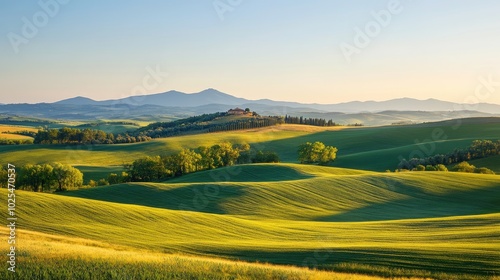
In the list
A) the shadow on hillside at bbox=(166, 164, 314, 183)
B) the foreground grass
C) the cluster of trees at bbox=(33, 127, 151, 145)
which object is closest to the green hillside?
the shadow on hillside at bbox=(166, 164, 314, 183)

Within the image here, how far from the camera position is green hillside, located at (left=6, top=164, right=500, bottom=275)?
22.9 m

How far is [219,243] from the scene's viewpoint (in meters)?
27.8

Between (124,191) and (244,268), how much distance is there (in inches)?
1602

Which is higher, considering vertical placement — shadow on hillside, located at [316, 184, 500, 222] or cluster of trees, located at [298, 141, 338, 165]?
cluster of trees, located at [298, 141, 338, 165]

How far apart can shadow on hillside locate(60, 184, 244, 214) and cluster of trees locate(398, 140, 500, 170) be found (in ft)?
151

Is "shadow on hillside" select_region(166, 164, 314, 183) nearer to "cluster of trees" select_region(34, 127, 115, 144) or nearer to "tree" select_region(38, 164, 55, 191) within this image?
"tree" select_region(38, 164, 55, 191)

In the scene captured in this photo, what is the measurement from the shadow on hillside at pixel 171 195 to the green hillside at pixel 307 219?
5.1 inches

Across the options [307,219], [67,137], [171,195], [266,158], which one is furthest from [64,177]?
[67,137]

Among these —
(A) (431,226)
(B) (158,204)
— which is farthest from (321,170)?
(A) (431,226)

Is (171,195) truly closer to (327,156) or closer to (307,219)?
(307,219)

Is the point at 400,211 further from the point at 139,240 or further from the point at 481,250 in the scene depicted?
the point at 139,240

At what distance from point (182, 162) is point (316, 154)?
32.5 metres

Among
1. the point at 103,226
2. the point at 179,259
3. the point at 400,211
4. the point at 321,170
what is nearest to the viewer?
the point at 179,259

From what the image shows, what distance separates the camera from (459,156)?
8875 centimetres
